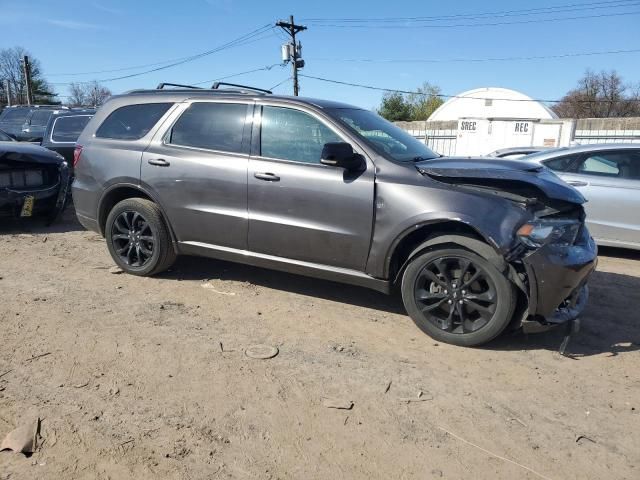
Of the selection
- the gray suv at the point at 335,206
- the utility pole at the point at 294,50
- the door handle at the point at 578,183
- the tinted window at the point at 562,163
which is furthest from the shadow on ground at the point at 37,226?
the utility pole at the point at 294,50

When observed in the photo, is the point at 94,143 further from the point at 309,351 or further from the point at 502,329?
the point at 502,329

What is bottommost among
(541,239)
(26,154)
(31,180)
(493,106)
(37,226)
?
(37,226)

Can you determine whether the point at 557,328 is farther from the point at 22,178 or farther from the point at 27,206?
the point at 22,178

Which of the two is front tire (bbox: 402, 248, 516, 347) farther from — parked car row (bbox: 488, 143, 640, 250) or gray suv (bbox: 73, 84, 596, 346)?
parked car row (bbox: 488, 143, 640, 250)

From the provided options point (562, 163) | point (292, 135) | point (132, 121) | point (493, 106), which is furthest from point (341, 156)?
point (493, 106)

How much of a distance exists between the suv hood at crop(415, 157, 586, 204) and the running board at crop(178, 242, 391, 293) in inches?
38.4

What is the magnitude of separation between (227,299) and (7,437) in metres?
2.38

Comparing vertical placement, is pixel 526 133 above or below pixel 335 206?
above

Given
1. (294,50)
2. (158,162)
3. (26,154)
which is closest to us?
(158,162)

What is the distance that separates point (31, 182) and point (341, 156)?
538cm

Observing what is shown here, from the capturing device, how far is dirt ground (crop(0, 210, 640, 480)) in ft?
8.60

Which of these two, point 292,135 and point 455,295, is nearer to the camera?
point 455,295

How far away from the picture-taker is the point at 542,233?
12.1 ft

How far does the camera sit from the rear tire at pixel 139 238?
205 inches
